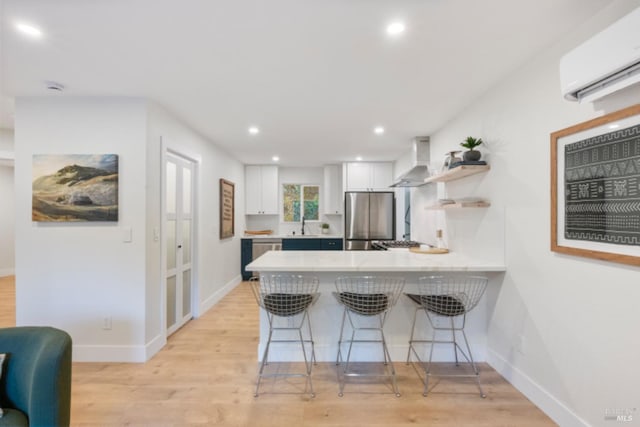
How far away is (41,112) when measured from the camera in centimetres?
260

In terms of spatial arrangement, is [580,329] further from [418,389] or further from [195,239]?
[195,239]

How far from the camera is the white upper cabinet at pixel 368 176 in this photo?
5613 mm

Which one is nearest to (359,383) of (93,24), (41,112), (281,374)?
(281,374)

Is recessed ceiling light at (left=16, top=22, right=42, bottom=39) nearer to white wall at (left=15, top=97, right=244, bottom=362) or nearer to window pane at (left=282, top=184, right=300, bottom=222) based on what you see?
white wall at (left=15, top=97, right=244, bottom=362)

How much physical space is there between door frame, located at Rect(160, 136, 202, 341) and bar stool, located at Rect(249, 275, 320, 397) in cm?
107

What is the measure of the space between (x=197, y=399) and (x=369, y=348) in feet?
4.70

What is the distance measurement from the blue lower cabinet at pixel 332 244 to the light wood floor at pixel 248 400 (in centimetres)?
318

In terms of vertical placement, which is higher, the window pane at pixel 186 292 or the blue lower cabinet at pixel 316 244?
the blue lower cabinet at pixel 316 244

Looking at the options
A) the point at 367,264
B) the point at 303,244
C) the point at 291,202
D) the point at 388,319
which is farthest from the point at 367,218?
the point at 367,264

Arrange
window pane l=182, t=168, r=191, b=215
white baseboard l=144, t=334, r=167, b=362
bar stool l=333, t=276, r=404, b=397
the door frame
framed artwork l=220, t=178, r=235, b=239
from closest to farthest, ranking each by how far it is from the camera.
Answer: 1. bar stool l=333, t=276, r=404, b=397
2. white baseboard l=144, t=334, r=167, b=362
3. the door frame
4. window pane l=182, t=168, r=191, b=215
5. framed artwork l=220, t=178, r=235, b=239

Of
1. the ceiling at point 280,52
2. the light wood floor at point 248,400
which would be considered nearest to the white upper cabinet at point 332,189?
the ceiling at point 280,52

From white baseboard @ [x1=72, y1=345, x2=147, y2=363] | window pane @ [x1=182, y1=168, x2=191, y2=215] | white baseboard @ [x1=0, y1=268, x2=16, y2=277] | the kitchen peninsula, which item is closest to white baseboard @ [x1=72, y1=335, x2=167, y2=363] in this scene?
white baseboard @ [x1=72, y1=345, x2=147, y2=363]

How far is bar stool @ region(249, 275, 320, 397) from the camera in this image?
2.22 metres

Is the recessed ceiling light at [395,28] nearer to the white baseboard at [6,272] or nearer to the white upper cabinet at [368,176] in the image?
the white upper cabinet at [368,176]
